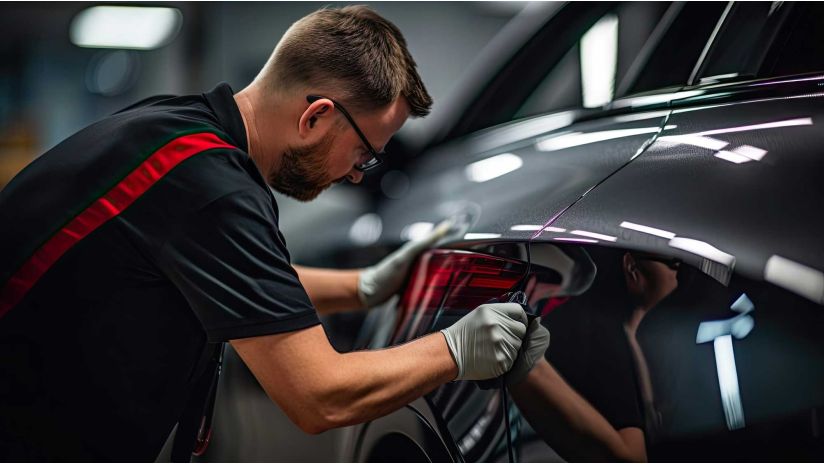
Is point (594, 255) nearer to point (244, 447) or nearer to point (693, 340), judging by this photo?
point (693, 340)

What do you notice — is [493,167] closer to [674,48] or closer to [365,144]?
[365,144]

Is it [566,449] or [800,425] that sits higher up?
[800,425]

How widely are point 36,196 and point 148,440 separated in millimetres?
474

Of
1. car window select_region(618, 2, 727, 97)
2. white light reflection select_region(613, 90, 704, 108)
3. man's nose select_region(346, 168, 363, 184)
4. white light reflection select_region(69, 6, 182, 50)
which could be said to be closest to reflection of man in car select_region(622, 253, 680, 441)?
white light reflection select_region(613, 90, 704, 108)

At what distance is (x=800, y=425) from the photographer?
970 millimetres

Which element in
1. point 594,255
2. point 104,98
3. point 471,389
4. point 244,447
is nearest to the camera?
point 594,255

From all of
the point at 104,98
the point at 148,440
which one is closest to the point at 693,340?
the point at 148,440

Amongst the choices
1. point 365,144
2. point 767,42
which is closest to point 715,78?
point 767,42

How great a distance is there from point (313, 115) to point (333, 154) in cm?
11

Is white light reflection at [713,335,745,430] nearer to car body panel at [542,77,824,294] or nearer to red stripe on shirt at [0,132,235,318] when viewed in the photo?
car body panel at [542,77,824,294]

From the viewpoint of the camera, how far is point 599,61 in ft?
6.21

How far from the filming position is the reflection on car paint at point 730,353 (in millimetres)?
996

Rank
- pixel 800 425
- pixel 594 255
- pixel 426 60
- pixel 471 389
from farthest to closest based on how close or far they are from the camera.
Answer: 1. pixel 426 60
2. pixel 471 389
3. pixel 594 255
4. pixel 800 425

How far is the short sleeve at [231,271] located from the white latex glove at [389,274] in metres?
0.53
